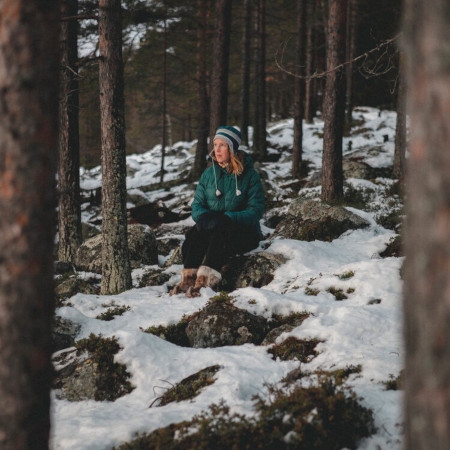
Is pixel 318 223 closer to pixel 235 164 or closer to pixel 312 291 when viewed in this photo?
pixel 235 164

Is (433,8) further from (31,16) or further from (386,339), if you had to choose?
(386,339)

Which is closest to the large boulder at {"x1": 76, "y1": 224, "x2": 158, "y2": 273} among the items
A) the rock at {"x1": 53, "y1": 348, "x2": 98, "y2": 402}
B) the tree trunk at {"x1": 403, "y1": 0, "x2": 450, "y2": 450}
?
the rock at {"x1": 53, "y1": 348, "x2": 98, "y2": 402}

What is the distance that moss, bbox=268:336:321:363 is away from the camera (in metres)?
4.22

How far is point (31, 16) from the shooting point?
78.0 inches

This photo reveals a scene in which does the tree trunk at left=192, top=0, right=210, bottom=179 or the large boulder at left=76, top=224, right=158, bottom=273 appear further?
the tree trunk at left=192, top=0, right=210, bottom=179

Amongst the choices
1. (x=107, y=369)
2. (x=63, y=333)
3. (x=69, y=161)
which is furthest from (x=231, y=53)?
(x=107, y=369)

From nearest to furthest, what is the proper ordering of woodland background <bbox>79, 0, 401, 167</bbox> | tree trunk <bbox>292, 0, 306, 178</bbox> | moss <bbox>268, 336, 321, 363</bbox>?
moss <bbox>268, 336, 321, 363</bbox> → tree trunk <bbox>292, 0, 306, 178</bbox> → woodland background <bbox>79, 0, 401, 167</bbox>

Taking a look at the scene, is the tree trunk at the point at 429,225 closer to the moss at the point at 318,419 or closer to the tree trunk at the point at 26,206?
the moss at the point at 318,419

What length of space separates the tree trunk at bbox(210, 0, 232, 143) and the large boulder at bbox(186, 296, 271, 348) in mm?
7423

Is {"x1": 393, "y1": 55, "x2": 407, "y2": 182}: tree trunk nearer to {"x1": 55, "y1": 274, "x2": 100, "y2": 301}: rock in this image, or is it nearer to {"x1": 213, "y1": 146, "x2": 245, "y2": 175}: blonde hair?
{"x1": 213, "y1": 146, "x2": 245, "y2": 175}: blonde hair

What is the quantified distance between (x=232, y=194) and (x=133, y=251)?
9.77 feet

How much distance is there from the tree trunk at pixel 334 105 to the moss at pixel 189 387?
24.9 feet

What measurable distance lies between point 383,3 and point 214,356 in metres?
29.1

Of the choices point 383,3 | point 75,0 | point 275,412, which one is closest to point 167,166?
point 383,3
